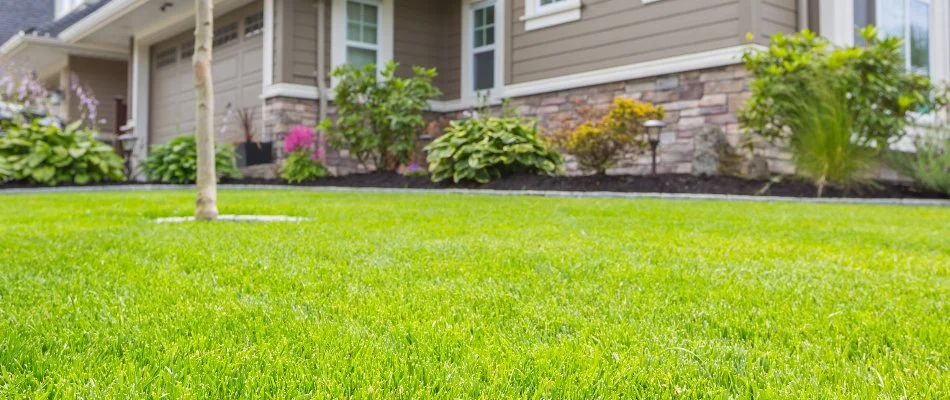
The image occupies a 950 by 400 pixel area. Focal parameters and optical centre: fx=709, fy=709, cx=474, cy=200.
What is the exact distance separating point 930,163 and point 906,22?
331 centimetres

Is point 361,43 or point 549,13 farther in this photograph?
point 361,43

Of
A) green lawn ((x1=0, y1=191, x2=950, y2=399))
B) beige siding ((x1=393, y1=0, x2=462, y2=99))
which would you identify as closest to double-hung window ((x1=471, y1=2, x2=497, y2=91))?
beige siding ((x1=393, y1=0, x2=462, y2=99))

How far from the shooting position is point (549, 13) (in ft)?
29.7

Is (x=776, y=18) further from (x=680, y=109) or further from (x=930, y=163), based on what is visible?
(x=930, y=163)

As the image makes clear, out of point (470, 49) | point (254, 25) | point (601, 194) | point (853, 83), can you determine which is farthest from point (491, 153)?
point (254, 25)

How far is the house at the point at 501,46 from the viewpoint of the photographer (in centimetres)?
757

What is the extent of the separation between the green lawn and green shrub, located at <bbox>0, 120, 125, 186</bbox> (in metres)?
5.77

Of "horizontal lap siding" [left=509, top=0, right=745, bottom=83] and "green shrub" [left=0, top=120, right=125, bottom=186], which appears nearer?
"horizontal lap siding" [left=509, top=0, right=745, bottom=83]

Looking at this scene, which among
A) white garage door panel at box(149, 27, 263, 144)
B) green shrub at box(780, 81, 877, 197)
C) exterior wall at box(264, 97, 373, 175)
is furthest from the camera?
white garage door panel at box(149, 27, 263, 144)

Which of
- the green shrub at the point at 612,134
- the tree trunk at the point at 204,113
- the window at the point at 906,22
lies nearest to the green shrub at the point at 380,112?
the green shrub at the point at 612,134

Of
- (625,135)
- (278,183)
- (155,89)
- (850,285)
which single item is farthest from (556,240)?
(155,89)

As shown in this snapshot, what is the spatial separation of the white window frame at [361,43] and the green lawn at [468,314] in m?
6.95

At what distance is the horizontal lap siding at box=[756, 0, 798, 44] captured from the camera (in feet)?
24.0

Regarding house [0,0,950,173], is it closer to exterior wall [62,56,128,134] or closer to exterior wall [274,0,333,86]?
exterior wall [274,0,333,86]
